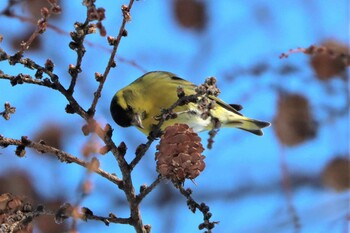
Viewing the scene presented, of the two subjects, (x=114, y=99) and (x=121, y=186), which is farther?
(x=114, y=99)

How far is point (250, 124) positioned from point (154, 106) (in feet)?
1.88

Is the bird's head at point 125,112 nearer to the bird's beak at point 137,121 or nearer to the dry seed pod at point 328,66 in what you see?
the bird's beak at point 137,121

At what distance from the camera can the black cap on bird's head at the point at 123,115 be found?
240 cm

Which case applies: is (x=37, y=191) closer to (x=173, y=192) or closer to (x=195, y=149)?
(x=173, y=192)

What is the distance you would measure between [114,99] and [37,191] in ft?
2.01

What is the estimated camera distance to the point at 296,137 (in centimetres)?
233

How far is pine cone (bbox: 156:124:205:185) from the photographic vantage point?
3.61ft

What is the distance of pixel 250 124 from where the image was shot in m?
2.81

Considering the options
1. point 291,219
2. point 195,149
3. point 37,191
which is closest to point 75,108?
point 195,149

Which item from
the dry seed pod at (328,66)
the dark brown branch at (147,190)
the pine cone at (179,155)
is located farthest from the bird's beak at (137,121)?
the dark brown branch at (147,190)

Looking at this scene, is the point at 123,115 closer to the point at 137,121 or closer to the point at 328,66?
the point at 137,121

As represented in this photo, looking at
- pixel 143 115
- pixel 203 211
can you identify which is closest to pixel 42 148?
pixel 203 211

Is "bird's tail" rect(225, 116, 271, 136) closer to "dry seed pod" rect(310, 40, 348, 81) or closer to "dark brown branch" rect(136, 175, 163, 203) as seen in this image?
"dry seed pod" rect(310, 40, 348, 81)

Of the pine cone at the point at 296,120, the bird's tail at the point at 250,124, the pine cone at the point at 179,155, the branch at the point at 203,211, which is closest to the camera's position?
the branch at the point at 203,211
